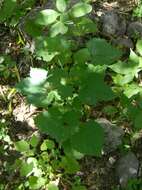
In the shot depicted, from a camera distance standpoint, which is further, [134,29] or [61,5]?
[134,29]

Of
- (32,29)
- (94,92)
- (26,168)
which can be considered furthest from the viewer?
(26,168)

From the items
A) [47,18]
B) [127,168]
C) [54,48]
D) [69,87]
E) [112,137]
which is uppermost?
[47,18]

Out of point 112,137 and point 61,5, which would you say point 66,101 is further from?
point 112,137

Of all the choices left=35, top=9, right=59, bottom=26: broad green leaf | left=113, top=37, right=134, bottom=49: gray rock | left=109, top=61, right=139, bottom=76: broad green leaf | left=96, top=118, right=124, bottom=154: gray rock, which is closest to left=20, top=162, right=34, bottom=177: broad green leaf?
left=96, top=118, right=124, bottom=154: gray rock

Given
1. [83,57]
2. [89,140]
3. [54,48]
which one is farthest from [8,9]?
[89,140]

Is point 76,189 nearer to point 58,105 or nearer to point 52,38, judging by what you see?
point 58,105

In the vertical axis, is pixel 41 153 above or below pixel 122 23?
below

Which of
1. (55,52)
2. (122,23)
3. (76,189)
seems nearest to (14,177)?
(76,189)
